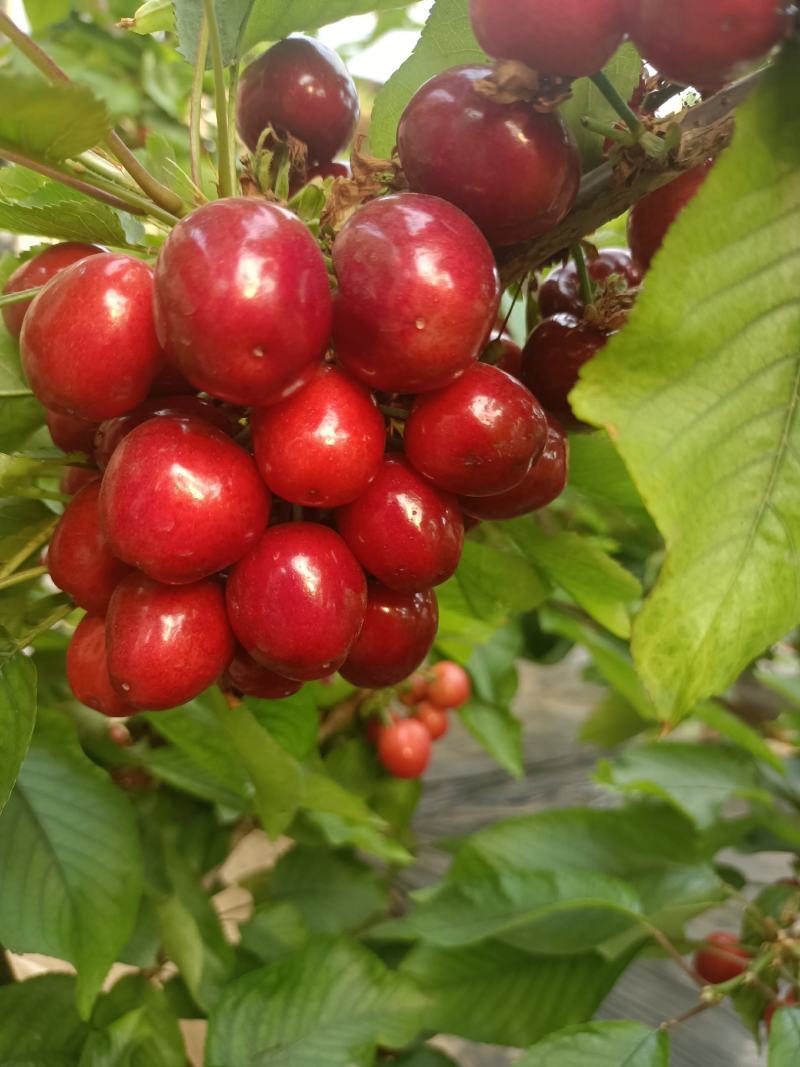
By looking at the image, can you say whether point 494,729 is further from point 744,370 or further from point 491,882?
point 744,370

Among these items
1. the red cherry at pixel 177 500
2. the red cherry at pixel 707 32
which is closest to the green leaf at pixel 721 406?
the red cherry at pixel 707 32

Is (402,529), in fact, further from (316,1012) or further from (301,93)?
(316,1012)

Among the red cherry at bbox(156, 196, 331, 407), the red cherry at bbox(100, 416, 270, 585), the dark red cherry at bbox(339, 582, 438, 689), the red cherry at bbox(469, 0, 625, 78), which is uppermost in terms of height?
the red cherry at bbox(469, 0, 625, 78)

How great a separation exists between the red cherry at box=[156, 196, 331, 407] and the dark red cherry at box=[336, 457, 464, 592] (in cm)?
6

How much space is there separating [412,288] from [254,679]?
160 mm

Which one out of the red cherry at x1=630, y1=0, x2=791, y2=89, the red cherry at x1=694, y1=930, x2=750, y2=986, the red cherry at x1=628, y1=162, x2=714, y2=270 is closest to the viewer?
the red cherry at x1=630, y1=0, x2=791, y2=89

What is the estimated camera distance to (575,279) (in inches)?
15.0

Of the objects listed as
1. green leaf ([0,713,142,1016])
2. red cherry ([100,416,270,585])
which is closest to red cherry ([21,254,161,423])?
red cherry ([100,416,270,585])

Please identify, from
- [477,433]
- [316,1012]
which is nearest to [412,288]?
[477,433]

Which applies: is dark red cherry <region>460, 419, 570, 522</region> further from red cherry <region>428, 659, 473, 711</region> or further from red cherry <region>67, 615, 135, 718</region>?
red cherry <region>428, 659, 473, 711</region>

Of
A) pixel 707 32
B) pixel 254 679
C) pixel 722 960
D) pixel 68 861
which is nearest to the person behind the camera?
pixel 707 32

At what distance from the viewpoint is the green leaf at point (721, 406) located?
0.22 m

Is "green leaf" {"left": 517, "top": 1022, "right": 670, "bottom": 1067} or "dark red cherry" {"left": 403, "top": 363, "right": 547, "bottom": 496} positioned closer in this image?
"dark red cherry" {"left": 403, "top": 363, "right": 547, "bottom": 496}

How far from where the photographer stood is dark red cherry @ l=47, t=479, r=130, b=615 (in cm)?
32
